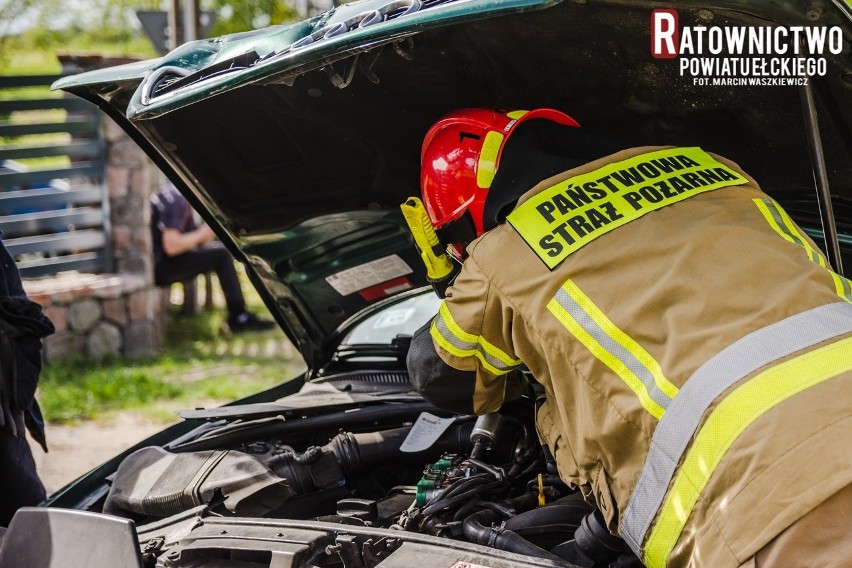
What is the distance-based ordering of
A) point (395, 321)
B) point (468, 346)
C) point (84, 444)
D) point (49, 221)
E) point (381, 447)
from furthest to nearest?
point (49, 221) < point (84, 444) < point (395, 321) < point (381, 447) < point (468, 346)

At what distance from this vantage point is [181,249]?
802cm

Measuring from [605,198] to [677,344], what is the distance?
0.43 metres

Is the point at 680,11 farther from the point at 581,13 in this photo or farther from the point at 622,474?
the point at 622,474

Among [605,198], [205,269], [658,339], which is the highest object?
[605,198]

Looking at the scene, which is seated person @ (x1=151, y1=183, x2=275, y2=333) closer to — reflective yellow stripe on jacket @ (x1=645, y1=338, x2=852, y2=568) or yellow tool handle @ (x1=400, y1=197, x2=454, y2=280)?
yellow tool handle @ (x1=400, y1=197, x2=454, y2=280)

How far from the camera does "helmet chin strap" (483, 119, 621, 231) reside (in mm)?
2193

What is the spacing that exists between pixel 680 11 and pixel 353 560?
1384mm

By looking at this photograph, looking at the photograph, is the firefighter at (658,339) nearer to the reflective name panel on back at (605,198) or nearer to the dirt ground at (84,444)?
the reflective name panel on back at (605,198)

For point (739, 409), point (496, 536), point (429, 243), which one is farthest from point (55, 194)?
point (739, 409)

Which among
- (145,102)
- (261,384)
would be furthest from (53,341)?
(145,102)

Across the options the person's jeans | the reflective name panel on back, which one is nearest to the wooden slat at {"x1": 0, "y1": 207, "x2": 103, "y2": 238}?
the person's jeans

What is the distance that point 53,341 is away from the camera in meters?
7.10

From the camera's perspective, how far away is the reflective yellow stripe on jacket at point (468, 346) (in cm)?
219

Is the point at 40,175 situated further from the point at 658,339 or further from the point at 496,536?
the point at 658,339
